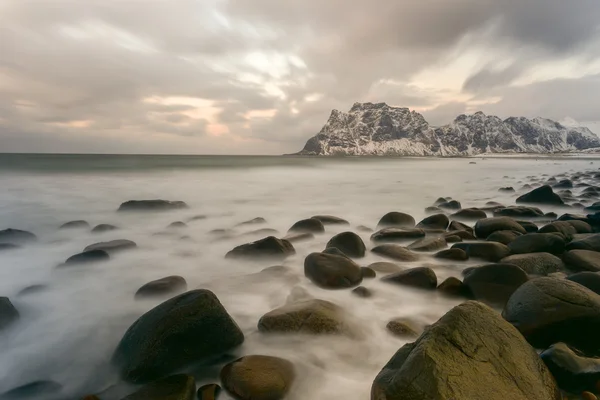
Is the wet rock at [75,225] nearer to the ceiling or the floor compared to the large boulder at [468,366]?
nearer to the floor

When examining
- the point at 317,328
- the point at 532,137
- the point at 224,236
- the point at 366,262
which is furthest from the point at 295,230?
the point at 532,137

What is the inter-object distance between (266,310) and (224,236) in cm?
387

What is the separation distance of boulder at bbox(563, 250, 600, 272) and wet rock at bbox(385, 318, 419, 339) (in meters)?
2.63

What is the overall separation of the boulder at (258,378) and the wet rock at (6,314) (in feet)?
8.44

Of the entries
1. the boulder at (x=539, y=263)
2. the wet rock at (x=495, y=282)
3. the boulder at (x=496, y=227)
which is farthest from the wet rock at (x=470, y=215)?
the wet rock at (x=495, y=282)

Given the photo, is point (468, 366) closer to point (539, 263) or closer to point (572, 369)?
point (572, 369)

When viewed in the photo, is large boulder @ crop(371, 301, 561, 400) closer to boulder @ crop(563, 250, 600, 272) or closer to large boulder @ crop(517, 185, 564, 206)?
boulder @ crop(563, 250, 600, 272)

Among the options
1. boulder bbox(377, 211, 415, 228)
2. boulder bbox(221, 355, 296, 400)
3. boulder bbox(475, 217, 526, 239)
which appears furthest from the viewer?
boulder bbox(377, 211, 415, 228)

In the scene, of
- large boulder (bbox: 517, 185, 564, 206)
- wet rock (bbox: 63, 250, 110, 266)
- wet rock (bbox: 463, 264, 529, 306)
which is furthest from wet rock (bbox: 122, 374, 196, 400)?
large boulder (bbox: 517, 185, 564, 206)

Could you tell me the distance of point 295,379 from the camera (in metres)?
2.56

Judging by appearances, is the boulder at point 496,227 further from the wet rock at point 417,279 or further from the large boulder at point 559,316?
the large boulder at point 559,316

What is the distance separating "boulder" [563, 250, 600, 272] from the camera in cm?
416

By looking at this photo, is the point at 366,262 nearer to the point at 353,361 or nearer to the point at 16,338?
the point at 353,361

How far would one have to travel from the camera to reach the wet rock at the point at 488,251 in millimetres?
4957
